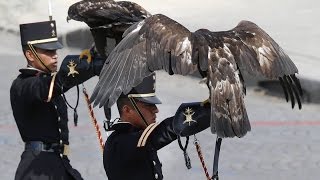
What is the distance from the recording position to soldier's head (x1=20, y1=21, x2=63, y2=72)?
7.84 meters

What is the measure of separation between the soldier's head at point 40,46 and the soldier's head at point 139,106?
1252 millimetres

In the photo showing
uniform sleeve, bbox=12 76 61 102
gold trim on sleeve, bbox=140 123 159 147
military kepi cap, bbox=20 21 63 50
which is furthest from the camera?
military kepi cap, bbox=20 21 63 50

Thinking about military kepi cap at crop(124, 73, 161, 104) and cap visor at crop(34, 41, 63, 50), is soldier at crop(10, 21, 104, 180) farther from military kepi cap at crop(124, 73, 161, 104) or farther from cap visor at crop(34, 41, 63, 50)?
military kepi cap at crop(124, 73, 161, 104)

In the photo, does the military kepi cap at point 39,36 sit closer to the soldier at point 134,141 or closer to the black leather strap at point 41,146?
the black leather strap at point 41,146

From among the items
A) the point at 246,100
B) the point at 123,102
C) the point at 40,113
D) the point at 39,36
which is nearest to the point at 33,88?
the point at 40,113

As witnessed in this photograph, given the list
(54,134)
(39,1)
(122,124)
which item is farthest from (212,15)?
(122,124)

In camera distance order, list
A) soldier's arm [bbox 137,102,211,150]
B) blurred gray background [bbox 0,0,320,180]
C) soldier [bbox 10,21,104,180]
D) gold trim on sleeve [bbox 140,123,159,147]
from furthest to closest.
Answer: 1. blurred gray background [bbox 0,0,320,180]
2. soldier [bbox 10,21,104,180]
3. gold trim on sleeve [bbox 140,123,159,147]
4. soldier's arm [bbox 137,102,211,150]

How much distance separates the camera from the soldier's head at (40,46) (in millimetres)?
7844

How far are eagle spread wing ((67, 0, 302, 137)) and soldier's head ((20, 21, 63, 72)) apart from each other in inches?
73.8

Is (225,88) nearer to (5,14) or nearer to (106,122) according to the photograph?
(106,122)

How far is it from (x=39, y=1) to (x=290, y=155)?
8.26 metres

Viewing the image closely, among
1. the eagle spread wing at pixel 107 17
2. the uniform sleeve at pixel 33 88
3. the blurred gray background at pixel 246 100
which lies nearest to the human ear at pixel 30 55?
the uniform sleeve at pixel 33 88

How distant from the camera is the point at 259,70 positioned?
5.96m

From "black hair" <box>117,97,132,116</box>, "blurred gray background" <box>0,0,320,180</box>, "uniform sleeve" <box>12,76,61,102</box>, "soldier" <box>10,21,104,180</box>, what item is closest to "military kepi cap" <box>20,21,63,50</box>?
"soldier" <box>10,21,104,180</box>
